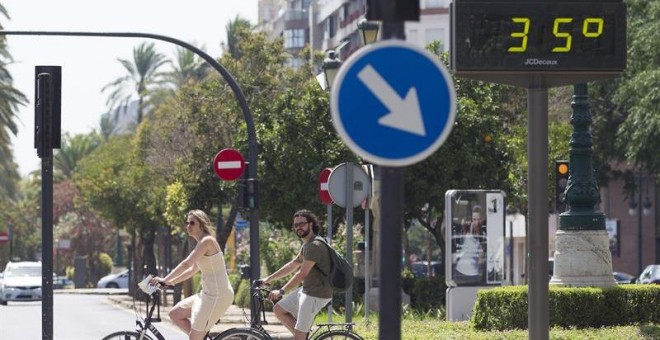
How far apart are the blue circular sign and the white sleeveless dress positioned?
6654 mm

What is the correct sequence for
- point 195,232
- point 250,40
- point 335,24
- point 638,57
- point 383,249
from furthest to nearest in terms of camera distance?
point 335,24, point 250,40, point 638,57, point 195,232, point 383,249

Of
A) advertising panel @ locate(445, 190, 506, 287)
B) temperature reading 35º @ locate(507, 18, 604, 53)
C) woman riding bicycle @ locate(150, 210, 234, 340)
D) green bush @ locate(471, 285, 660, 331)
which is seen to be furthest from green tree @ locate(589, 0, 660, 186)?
woman riding bicycle @ locate(150, 210, 234, 340)

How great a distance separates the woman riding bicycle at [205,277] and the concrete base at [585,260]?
715 cm

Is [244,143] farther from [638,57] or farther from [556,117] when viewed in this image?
[556,117]

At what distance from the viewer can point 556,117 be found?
50.0m

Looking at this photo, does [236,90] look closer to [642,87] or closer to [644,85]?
[644,85]

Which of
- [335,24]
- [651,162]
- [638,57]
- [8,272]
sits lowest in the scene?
[8,272]

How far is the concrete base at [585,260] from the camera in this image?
1975 cm

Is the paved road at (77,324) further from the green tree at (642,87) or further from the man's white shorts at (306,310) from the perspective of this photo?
the green tree at (642,87)

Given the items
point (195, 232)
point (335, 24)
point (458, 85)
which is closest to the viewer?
point (195, 232)

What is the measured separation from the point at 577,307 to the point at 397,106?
12.1 metres

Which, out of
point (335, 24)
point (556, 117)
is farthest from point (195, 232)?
point (335, 24)

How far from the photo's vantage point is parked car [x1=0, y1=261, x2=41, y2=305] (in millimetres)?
53775

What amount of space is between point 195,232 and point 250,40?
31.6m
